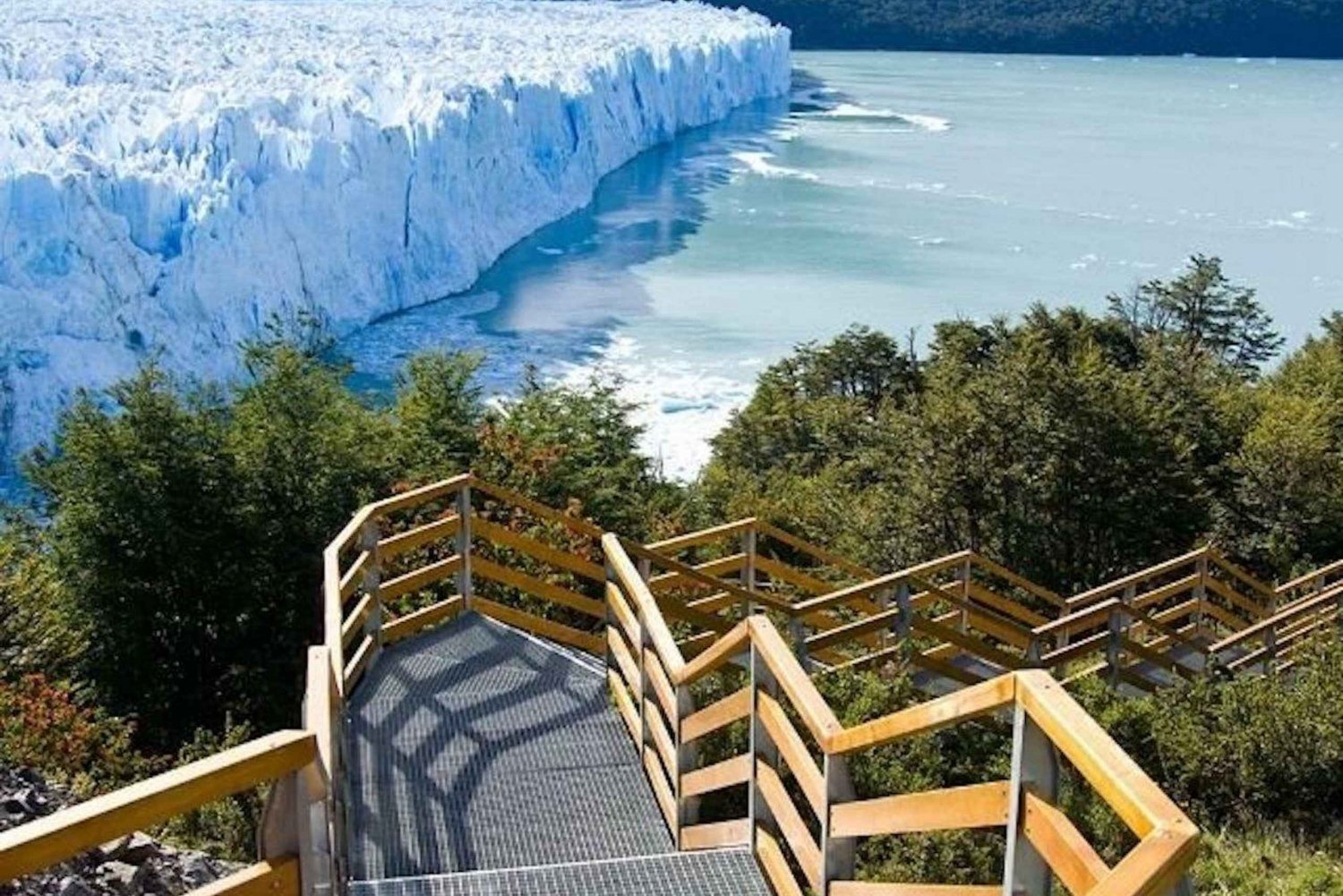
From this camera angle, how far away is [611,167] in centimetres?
4778

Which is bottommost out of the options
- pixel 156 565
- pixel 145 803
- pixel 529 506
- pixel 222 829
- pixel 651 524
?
pixel 651 524

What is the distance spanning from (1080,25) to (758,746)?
10783 centimetres

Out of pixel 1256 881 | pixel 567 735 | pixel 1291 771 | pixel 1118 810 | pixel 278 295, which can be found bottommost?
pixel 278 295

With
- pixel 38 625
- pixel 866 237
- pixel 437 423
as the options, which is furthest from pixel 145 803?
pixel 866 237

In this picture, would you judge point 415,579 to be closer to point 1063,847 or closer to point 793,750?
point 793,750

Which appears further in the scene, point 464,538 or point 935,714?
point 464,538

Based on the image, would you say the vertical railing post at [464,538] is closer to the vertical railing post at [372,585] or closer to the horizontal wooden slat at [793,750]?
the vertical railing post at [372,585]

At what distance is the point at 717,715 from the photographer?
337cm

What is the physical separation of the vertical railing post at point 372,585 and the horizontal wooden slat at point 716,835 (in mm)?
1770

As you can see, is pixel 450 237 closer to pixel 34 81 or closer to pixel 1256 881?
pixel 34 81

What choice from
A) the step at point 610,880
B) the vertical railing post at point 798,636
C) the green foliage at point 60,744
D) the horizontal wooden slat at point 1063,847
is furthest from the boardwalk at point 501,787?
the green foliage at point 60,744

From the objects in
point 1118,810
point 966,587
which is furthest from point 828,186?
point 1118,810

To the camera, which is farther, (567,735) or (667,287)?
(667,287)

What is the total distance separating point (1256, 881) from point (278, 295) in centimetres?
2288
